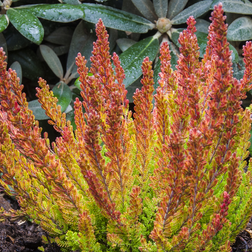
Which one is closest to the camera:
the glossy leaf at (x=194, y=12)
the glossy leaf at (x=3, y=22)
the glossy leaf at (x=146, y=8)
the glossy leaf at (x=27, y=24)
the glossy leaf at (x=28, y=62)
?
the glossy leaf at (x=27, y=24)

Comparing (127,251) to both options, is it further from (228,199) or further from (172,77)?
(172,77)

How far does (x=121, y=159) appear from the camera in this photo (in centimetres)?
79

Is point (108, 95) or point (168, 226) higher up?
point (108, 95)

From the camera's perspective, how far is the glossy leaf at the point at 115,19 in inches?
79.8

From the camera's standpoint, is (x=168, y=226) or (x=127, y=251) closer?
(x=168, y=226)

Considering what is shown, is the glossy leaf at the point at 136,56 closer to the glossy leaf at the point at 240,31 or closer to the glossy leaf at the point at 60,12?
the glossy leaf at the point at 60,12

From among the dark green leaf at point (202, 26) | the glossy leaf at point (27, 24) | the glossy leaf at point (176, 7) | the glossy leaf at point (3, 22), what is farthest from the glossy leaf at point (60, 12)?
the dark green leaf at point (202, 26)

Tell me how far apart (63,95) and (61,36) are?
0.65 m

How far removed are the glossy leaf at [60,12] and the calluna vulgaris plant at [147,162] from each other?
3.44 ft

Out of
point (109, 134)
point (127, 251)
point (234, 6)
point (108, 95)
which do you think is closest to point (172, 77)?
point (108, 95)

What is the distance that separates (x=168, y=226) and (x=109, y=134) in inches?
11.8

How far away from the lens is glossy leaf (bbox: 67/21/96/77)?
2277mm

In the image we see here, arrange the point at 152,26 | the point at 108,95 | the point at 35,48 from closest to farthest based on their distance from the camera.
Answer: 1. the point at 108,95
2. the point at 152,26
3. the point at 35,48

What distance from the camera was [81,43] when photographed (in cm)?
231
